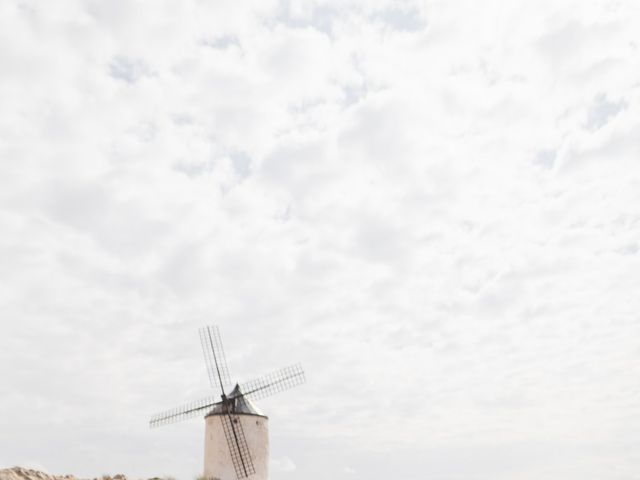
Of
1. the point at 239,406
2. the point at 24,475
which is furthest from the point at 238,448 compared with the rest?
the point at 24,475

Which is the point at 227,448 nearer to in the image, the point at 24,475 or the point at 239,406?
the point at 239,406

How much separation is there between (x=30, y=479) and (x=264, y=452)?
12.0 m

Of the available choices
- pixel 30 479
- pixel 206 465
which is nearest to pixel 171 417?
pixel 206 465

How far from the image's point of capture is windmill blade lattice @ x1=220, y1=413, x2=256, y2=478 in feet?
97.0

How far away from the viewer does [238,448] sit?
29766 millimetres

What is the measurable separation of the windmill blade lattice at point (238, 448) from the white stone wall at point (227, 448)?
0.15 meters

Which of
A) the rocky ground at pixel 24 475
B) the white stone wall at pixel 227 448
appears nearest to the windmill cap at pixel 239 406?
the white stone wall at pixel 227 448

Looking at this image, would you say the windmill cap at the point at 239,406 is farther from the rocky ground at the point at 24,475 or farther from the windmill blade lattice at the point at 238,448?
the rocky ground at the point at 24,475

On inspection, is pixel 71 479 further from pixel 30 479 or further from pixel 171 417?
pixel 171 417

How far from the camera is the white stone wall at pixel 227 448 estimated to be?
2962cm

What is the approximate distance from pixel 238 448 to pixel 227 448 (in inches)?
18.7

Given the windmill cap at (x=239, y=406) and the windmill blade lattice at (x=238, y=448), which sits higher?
the windmill cap at (x=239, y=406)

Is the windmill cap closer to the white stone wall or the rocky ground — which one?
the white stone wall

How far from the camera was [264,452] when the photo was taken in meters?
30.4
